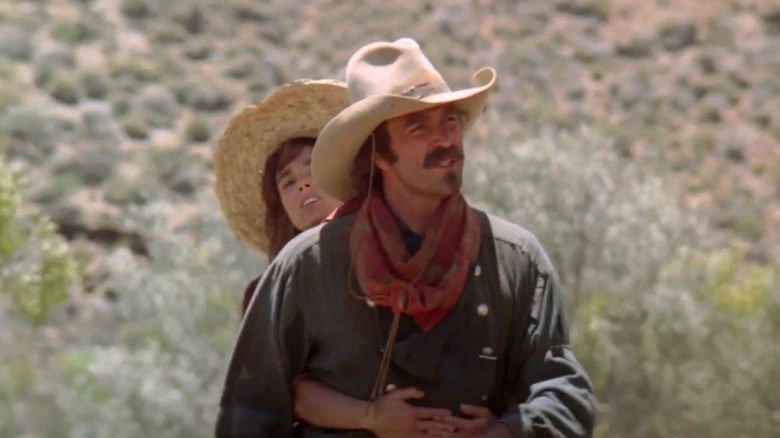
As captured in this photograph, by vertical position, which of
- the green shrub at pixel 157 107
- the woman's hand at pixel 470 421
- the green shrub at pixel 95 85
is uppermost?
the woman's hand at pixel 470 421

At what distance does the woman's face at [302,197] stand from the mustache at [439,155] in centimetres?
83

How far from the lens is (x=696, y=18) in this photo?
34.6 meters

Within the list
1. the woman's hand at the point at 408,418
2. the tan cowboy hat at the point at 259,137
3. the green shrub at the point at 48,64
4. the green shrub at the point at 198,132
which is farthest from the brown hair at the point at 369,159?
the green shrub at the point at 48,64

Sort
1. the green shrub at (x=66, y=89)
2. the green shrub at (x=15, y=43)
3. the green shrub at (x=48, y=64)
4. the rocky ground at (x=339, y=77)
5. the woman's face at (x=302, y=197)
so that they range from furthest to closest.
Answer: the green shrub at (x=15, y=43) → the green shrub at (x=48, y=64) → the green shrub at (x=66, y=89) → the rocky ground at (x=339, y=77) → the woman's face at (x=302, y=197)

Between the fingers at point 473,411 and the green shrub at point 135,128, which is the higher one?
the fingers at point 473,411

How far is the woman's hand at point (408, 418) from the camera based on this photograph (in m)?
4.03

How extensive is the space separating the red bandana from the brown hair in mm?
120

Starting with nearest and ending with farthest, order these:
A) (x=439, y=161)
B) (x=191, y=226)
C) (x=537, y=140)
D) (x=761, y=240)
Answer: (x=439, y=161), (x=537, y=140), (x=191, y=226), (x=761, y=240)

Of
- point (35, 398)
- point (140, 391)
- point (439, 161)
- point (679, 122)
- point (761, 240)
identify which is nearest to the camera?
point (439, 161)

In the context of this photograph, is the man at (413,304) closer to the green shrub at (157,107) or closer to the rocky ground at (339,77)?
the rocky ground at (339,77)

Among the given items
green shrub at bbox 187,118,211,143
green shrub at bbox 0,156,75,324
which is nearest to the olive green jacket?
green shrub at bbox 0,156,75,324

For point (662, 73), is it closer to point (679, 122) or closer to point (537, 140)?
point (679, 122)

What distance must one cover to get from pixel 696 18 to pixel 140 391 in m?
19.4

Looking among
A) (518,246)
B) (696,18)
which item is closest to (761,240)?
(696,18)
